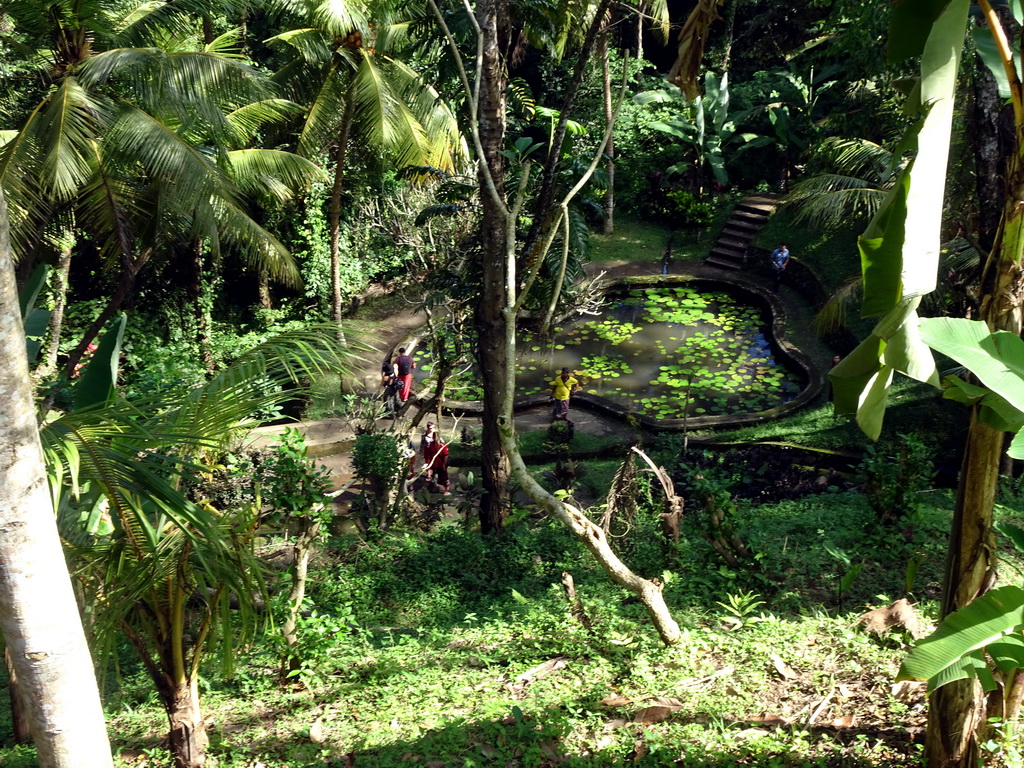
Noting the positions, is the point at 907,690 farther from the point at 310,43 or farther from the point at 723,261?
the point at 723,261

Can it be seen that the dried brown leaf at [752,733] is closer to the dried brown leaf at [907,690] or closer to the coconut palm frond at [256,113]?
the dried brown leaf at [907,690]

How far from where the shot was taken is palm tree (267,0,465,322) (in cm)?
1117

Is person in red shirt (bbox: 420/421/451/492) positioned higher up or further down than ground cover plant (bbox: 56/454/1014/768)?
higher up

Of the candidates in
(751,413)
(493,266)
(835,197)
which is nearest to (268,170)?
(493,266)

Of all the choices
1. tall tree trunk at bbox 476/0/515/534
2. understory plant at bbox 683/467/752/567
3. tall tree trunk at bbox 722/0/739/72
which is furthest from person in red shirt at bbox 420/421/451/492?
tall tree trunk at bbox 722/0/739/72

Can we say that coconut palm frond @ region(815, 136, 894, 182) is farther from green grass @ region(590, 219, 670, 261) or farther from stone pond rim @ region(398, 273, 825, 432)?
green grass @ region(590, 219, 670, 261)

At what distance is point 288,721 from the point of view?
4.86 m

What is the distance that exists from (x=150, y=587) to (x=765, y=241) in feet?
51.0

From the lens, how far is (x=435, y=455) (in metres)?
9.36

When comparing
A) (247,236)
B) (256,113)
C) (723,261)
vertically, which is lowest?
(723,261)

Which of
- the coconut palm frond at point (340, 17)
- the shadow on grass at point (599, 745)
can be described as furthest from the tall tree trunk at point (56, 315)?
the shadow on grass at point (599, 745)

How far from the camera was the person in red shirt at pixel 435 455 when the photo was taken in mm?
9398

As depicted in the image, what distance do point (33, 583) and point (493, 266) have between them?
200 inches

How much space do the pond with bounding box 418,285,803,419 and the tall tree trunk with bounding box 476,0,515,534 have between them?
370cm
